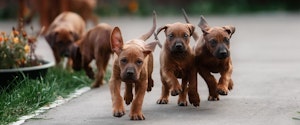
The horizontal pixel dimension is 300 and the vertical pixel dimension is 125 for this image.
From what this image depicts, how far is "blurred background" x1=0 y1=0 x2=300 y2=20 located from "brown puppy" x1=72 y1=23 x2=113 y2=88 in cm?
1751

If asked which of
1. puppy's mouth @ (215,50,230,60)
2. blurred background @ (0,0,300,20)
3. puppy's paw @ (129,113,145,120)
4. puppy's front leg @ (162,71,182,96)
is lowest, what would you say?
blurred background @ (0,0,300,20)

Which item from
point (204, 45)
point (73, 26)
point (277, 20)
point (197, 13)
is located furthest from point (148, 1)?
point (204, 45)

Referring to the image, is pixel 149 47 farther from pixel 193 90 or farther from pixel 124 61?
pixel 193 90

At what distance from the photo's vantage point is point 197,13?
102 feet

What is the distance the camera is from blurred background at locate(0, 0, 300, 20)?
96.5ft

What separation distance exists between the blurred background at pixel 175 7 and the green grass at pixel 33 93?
17787mm

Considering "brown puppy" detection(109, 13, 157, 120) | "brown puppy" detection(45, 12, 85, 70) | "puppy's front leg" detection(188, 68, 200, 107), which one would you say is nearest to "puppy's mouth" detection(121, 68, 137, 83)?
"brown puppy" detection(109, 13, 157, 120)

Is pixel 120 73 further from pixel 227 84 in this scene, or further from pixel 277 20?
pixel 277 20

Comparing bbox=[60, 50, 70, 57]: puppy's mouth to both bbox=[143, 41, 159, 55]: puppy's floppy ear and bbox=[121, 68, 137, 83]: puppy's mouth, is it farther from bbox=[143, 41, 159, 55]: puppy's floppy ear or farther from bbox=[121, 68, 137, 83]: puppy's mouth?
bbox=[121, 68, 137, 83]: puppy's mouth

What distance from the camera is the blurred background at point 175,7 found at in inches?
1158

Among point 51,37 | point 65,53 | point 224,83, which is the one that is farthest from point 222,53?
point 51,37

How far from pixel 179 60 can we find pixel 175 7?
2447 centimetres

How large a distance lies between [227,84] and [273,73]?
366 centimetres

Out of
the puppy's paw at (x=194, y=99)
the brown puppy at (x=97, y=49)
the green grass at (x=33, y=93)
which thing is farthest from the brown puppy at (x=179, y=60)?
the brown puppy at (x=97, y=49)
